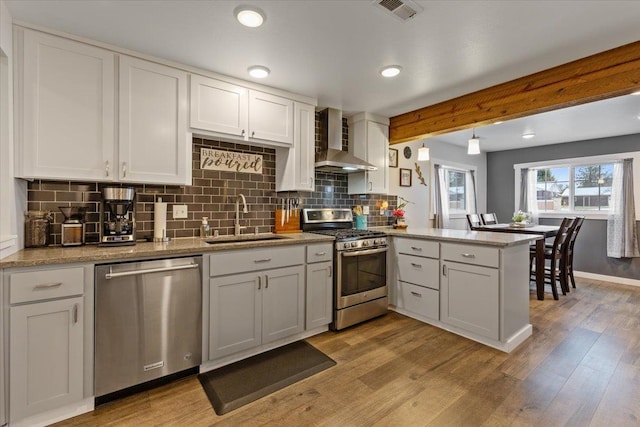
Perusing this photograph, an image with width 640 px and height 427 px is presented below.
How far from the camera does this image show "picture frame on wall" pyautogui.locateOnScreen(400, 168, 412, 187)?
14.6 ft

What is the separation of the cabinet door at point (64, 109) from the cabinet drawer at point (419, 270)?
2.73m

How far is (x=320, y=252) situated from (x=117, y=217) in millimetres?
1604

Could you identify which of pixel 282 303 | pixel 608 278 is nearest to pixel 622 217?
pixel 608 278

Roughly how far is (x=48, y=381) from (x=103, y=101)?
1.72 m

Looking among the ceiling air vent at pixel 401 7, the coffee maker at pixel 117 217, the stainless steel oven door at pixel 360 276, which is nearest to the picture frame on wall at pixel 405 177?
the stainless steel oven door at pixel 360 276

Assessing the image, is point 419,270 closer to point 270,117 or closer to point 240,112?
point 270,117

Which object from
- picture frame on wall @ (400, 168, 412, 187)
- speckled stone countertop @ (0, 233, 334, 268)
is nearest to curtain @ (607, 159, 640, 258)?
picture frame on wall @ (400, 168, 412, 187)

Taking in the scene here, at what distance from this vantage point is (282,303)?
249 cm

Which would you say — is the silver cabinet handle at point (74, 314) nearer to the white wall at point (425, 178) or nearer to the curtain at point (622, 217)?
the white wall at point (425, 178)

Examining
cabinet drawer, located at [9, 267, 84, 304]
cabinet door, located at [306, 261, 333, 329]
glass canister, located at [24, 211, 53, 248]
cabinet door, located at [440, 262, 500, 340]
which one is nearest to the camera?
cabinet drawer, located at [9, 267, 84, 304]

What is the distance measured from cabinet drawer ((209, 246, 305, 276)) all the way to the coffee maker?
0.63 meters

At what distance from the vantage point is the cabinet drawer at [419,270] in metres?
2.94

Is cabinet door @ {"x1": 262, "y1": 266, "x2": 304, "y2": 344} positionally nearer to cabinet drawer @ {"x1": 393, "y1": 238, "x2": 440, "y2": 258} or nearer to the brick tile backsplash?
the brick tile backsplash

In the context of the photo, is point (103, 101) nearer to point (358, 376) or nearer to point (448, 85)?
point (358, 376)
